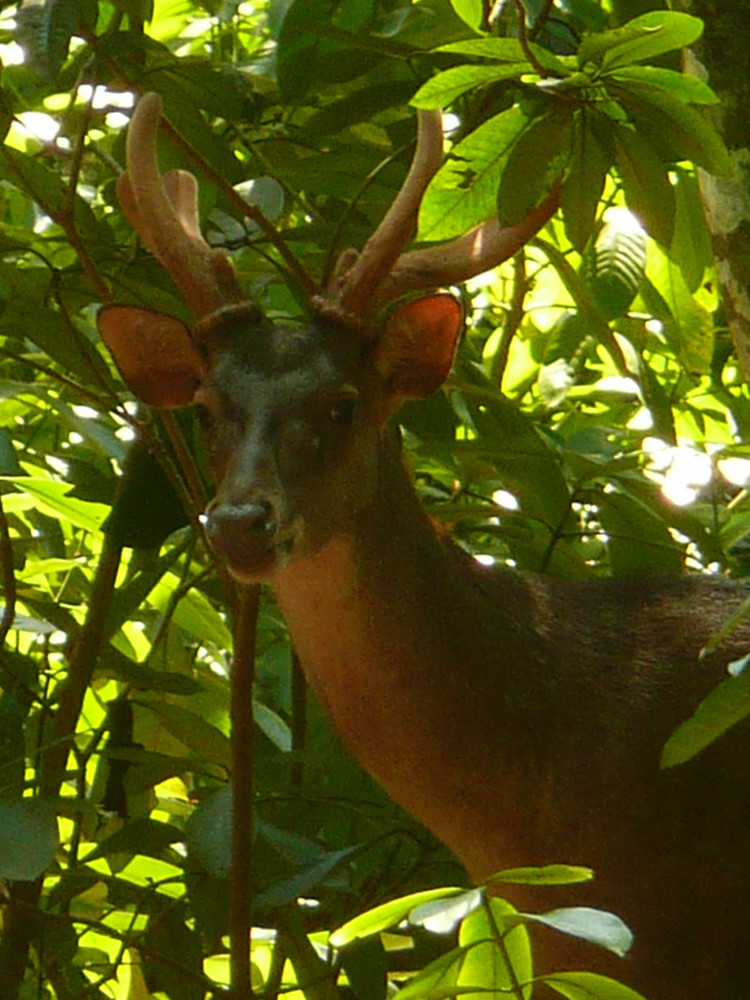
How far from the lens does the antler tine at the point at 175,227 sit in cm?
294

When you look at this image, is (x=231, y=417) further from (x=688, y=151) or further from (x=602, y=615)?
(x=688, y=151)

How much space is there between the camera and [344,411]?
302 cm

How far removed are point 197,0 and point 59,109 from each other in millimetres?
789

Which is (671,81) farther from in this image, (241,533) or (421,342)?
(421,342)

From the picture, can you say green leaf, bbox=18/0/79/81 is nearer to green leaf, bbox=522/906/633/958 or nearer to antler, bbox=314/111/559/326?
antler, bbox=314/111/559/326

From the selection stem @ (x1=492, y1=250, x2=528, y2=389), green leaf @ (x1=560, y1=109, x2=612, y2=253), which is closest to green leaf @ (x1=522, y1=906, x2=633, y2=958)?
green leaf @ (x1=560, y1=109, x2=612, y2=253)

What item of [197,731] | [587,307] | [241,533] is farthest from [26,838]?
[587,307]

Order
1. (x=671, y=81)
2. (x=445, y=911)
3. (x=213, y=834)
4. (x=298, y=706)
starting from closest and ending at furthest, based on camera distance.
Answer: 1. (x=445, y=911)
2. (x=671, y=81)
3. (x=213, y=834)
4. (x=298, y=706)

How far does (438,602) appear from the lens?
3.08m

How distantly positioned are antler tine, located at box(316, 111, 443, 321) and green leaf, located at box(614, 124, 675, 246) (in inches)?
24.9

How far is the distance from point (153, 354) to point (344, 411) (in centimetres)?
36

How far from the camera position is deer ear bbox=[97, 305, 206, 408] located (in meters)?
3.01

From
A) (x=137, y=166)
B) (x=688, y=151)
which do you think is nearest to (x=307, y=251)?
(x=137, y=166)

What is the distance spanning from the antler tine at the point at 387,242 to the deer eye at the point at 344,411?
146 millimetres
